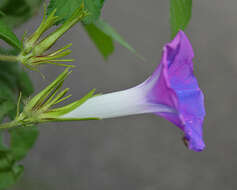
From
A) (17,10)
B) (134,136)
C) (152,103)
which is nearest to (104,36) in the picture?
(17,10)

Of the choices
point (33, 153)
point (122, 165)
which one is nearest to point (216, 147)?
point (122, 165)

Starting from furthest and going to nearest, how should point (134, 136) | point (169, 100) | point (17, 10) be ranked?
point (134, 136), point (17, 10), point (169, 100)

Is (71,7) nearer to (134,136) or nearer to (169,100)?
(169,100)

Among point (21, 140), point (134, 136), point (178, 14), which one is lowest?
point (134, 136)

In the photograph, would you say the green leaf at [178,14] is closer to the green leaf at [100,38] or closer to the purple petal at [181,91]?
the purple petal at [181,91]

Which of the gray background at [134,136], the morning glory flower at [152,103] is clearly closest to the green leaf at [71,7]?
the morning glory flower at [152,103]
